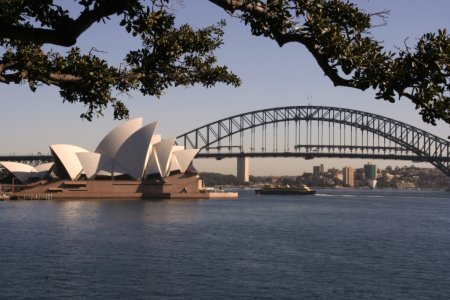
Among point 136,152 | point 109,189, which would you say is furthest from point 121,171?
point 136,152

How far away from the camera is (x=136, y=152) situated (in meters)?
90.7

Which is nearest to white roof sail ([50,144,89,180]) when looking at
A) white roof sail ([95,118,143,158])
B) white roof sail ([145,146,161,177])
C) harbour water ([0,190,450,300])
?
white roof sail ([95,118,143,158])

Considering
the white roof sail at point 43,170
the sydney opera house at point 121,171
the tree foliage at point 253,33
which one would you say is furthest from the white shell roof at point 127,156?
the tree foliage at point 253,33

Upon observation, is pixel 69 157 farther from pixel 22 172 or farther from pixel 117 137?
pixel 22 172

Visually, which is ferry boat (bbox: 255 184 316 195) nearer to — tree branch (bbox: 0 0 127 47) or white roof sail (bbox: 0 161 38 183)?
white roof sail (bbox: 0 161 38 183)

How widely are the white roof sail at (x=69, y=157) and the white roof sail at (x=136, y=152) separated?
7504 millimetres

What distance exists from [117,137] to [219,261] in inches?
2499

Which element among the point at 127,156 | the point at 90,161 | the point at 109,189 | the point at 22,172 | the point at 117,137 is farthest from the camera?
the point at 22,172

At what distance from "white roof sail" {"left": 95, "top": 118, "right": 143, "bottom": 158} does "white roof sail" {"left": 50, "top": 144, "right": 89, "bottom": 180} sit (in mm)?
4860

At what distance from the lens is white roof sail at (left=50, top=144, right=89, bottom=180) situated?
95.2 m

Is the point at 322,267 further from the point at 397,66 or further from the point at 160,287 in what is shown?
the point at 397,66

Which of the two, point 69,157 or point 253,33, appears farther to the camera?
point 69,157

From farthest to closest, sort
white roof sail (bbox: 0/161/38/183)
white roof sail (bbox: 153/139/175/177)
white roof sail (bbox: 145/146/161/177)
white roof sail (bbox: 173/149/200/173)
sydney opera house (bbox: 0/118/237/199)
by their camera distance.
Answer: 1. white roof sail (bbox: 0/161/38/183)
2. white roof sail (bbox: 173/149/200/173)
3. white roof sail (bbox: 145/146/161/177)
4. white roof sail (bbox: 153/139/175/177)
5. sydney opera house (bbox: 0/118/237/199)

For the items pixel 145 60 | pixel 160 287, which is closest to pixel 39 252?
pixel 160 287
